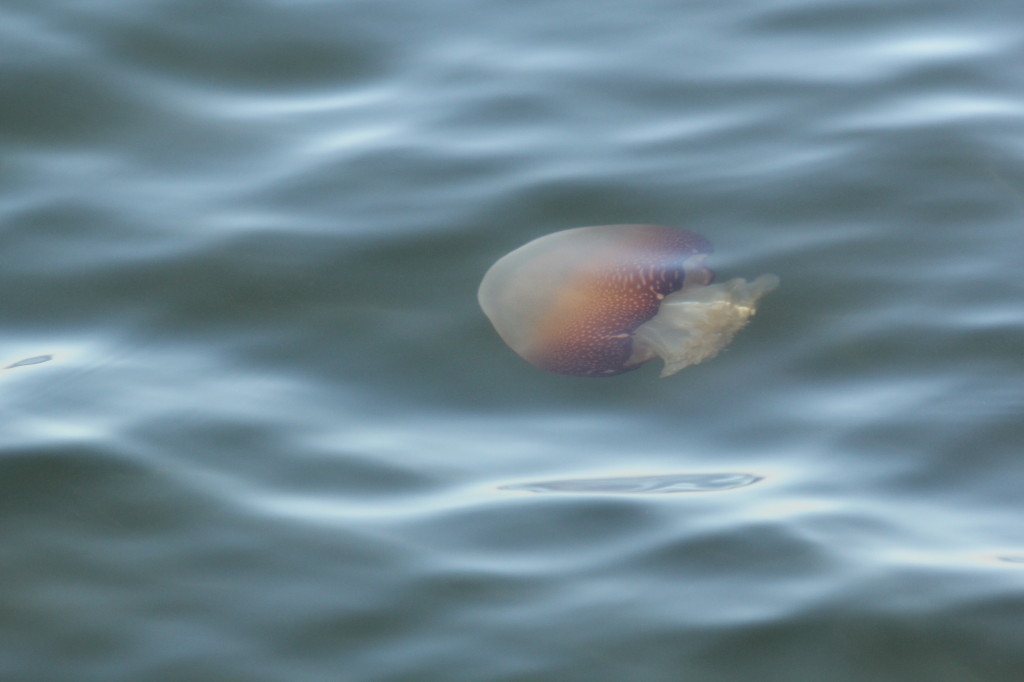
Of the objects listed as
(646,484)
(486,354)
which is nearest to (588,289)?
(486,354)

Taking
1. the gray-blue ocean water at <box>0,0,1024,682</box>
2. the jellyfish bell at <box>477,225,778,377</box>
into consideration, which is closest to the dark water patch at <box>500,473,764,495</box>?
the gray-blue ocean water at <box>0,0,1024,682</box>

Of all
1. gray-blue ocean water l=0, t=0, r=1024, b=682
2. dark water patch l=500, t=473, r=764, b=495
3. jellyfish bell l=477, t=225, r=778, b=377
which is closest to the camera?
gray-blue ocean water l=0, t=0, r=1024, b=682

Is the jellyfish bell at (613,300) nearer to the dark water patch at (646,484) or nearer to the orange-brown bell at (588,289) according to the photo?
the orange-brown bell at (588,289)

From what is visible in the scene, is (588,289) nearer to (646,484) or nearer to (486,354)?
(486,354)

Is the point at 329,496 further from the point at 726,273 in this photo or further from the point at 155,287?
the point at 726,273

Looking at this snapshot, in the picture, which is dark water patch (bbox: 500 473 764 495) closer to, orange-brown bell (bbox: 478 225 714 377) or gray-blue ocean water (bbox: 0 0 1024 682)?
gray-blue ocean water (bbox: 0 0 1024 682)

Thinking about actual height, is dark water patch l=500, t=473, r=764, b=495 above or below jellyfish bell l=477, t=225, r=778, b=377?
below

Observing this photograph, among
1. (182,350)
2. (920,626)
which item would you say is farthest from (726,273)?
(182,350)
